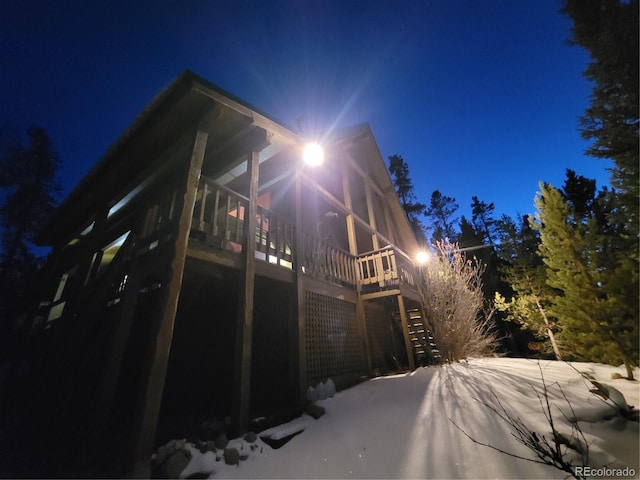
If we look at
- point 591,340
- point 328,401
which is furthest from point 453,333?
point 328,401

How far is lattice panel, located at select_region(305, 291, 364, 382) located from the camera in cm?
517

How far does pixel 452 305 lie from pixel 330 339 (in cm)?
423

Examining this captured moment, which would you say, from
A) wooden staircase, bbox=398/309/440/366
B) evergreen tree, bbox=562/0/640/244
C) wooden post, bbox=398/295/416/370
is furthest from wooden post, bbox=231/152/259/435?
evergreen tree, bbox=562/0/640/244

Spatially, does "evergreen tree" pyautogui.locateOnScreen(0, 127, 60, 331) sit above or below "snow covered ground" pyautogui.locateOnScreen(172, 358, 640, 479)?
above

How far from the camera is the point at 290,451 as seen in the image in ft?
9.48

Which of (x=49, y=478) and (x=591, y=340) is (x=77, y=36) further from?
(x=591, y=340)

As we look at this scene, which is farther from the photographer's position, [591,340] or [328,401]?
[328,401]

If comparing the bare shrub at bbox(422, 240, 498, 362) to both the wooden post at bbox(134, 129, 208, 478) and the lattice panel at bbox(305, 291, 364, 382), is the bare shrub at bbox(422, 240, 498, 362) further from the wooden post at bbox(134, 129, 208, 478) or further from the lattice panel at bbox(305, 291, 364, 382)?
the wooden post at bbox(134, 129, 208, 478)

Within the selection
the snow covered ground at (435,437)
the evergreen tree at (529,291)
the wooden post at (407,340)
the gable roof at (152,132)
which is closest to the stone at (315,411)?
the snow covered ground at (435,437)

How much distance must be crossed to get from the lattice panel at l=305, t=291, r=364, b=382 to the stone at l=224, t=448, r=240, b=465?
2278mm

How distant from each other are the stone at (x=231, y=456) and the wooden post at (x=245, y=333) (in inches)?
16.5

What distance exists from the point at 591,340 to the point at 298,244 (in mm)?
5322

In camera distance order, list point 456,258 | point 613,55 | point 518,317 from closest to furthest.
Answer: point 613,55 → point 456,258 → point 518,317

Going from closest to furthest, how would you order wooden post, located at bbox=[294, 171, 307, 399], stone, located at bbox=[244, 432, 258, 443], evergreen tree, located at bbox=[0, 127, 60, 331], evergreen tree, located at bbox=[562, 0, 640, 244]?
stone, located at bbox=[244, 432, 258, 443]
wooden post, located at bbox=[294, 171, 307, 399]
evergreen tree, located at bbox=[562, 0, 640, 244]
evergreen tree, located at bbox=[0, 127, 60, 331]
